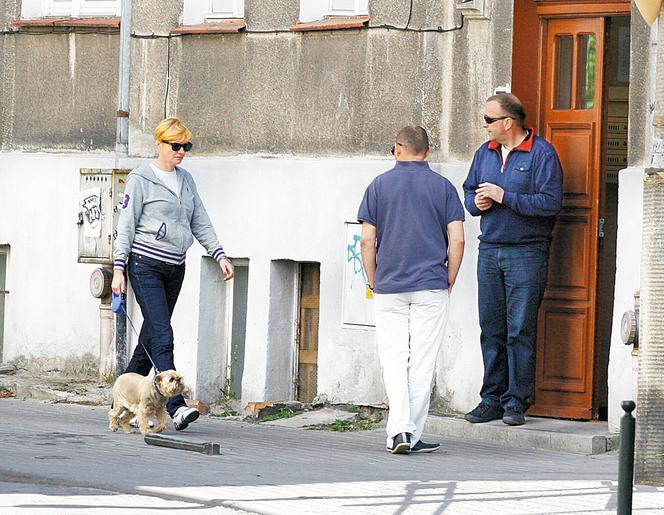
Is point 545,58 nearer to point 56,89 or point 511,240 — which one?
point 511,240

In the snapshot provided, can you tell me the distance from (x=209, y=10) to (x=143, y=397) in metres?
4.09

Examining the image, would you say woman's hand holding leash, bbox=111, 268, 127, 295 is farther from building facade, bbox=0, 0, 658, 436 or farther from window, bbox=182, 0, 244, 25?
window, bbox=182, 0, 244, 25

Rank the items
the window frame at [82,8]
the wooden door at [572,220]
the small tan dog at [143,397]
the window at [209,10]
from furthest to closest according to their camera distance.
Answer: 1. the window frame at [82,8]
2. the window at [209,10]
3. the wooden door at [572,220]
4. the small tan dog at [143,397]

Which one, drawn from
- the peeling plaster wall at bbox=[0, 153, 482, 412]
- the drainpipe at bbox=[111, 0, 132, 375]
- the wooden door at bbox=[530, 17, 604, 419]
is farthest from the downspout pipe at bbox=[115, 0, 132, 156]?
the wooden door at bbox=[530, 17, 604, 419]

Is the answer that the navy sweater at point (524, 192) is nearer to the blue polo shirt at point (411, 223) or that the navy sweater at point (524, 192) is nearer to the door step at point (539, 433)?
the blue polo shirt at point (411, 223)

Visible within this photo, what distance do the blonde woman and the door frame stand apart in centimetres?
243

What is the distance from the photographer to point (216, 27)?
14117 mm

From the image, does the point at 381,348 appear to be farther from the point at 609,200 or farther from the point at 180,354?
the point at 180,354

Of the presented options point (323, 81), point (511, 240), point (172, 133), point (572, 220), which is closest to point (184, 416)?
point (172, 133)

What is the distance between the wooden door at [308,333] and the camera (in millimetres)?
13805

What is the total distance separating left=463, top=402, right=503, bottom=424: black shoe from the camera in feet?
39.1

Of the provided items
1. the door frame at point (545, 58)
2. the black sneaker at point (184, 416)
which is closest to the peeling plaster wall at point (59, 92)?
the black sneaker at point (184, 416)

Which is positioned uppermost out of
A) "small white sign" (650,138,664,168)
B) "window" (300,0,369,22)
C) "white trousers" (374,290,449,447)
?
"window" (300,0,369,22)

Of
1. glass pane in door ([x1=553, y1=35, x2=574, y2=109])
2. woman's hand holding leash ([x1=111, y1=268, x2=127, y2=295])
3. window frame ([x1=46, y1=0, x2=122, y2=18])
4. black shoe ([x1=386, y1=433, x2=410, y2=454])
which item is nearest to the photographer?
black shoe ([x1=386, y1=433, x2=410, y2=454])
